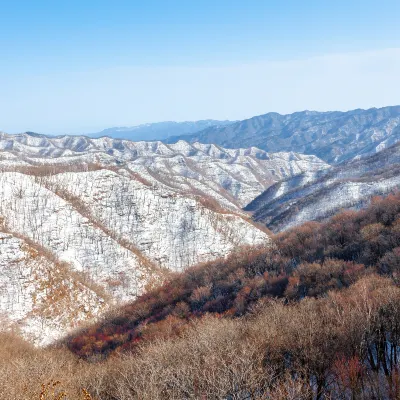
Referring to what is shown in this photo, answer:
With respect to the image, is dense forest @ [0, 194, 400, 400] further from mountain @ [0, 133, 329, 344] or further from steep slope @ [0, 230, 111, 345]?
mountain @ [0, 133, 329, 344]

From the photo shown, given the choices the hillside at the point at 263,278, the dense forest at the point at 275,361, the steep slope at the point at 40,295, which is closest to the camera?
the dense forest at the point at 275,361

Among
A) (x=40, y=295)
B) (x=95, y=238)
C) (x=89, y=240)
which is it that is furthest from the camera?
(x=95, y=238)

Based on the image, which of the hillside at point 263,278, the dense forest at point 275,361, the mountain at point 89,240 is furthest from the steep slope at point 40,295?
the dense forest at point 275,361

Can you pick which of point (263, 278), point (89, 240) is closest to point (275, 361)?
point (263, 278)

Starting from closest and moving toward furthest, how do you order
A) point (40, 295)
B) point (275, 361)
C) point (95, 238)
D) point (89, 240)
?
point (275, 361) < point (40, 295) < point (89, 240) < point (95, 238)

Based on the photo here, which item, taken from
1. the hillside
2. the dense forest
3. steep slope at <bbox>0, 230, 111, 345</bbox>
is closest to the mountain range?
steep slope at <bbox>0, 230, 111, 345</bbox>

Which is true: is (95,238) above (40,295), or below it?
above

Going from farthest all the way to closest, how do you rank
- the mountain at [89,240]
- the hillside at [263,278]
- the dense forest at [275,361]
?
the mountain at [89,240], the hillside at [263,278], the dense forest at [275,361]

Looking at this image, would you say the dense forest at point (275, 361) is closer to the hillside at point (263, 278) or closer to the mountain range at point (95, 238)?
the hillside at point (263, 278)

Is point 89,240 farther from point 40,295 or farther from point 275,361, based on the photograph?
point 275,361

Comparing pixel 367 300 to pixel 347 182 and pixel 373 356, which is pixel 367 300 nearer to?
pixel 373 356

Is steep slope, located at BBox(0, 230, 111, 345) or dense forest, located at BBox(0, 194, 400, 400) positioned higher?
dense forest, located at BBox(0, 194, 400, 400)

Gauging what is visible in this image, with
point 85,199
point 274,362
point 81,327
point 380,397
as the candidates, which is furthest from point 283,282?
point 85,199
